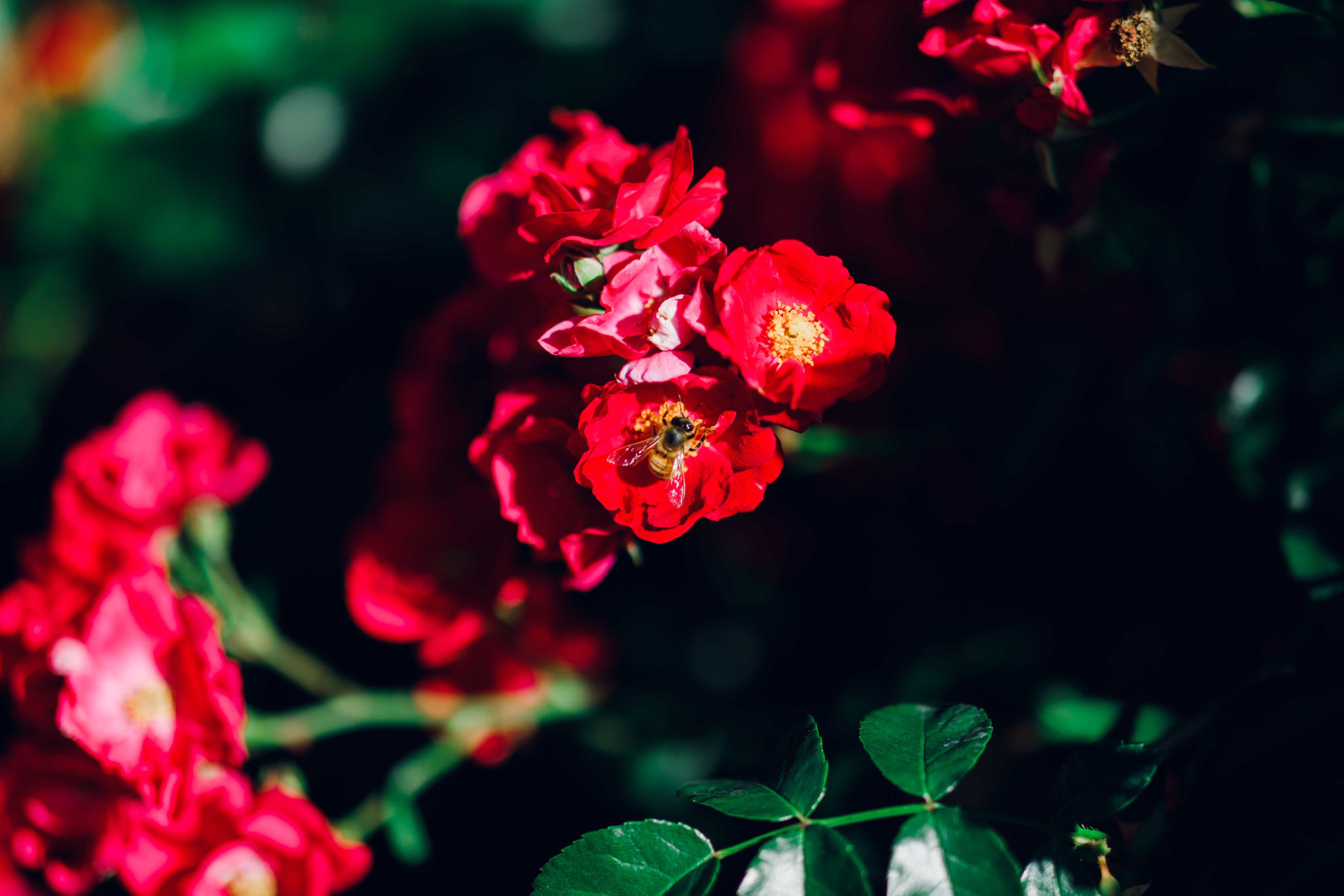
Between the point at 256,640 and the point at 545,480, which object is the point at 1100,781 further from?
the point at 256,640

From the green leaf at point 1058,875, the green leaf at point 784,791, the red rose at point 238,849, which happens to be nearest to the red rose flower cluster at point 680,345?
the green leaf at point 784,791

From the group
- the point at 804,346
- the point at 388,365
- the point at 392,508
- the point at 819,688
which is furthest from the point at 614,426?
the point at 388,365

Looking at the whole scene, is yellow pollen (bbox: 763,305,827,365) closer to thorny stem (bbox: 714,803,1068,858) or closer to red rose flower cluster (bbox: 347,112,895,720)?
red rose flower cluster (bbox: 347,112,895,720)

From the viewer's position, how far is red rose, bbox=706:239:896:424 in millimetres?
538

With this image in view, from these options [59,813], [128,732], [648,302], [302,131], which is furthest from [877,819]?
[302,131]

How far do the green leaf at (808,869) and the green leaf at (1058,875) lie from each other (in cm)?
9

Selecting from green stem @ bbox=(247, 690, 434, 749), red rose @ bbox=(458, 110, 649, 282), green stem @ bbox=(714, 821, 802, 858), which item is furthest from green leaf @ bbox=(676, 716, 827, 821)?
green stem @ bbox=(247, 690, 434, 749)

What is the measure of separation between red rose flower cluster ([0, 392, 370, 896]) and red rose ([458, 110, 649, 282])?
384 mm

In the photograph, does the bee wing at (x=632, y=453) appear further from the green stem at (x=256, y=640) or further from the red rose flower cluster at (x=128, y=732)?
the green stem at (x=256, y=640)

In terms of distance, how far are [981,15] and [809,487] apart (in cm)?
48

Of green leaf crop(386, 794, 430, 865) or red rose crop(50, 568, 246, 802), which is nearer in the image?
red rose crop(50, 568, 246, 802)

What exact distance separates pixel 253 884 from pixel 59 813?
0.60 feet

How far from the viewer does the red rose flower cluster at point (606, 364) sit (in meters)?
0.55

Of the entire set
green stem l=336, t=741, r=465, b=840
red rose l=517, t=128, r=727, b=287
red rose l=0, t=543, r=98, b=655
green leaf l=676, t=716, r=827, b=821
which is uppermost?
red rose l=517, t=128, r=727, b=287
